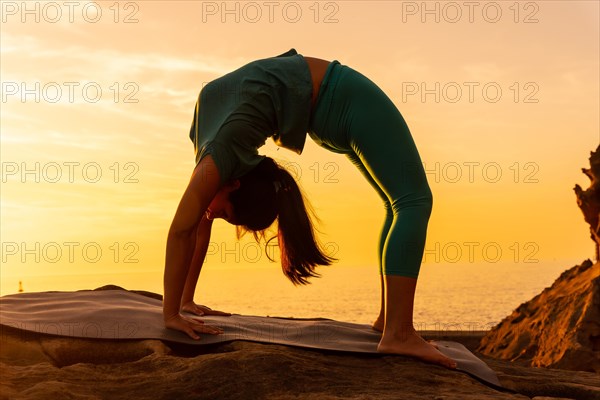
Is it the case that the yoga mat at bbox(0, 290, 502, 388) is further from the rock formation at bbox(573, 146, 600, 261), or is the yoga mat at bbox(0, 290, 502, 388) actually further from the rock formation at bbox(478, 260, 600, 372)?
the rock formation at bbox(573, 146, 600, 261)

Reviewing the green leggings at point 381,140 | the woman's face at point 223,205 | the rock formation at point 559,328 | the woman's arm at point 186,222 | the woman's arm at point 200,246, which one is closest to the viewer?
the woman's arm at point 186,222

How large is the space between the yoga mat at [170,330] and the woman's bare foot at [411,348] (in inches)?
2.3

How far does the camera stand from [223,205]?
3.08m

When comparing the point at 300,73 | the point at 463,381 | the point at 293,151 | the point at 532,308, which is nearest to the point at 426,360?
the point at 463,381

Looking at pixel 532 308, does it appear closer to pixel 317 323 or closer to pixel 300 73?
pixel 317 323

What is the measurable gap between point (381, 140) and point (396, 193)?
232 mm

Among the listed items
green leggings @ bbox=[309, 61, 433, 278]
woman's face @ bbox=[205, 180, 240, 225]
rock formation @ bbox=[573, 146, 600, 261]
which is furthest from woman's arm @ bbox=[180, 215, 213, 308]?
rock formation @ bbox=[573, 146, 600, 261]

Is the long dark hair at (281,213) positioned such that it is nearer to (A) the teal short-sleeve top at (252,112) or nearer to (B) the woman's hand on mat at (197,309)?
(A) the teal short-sleeve top at (252,112)

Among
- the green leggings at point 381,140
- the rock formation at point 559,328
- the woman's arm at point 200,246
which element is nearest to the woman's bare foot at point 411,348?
the green leggings at point 381,140

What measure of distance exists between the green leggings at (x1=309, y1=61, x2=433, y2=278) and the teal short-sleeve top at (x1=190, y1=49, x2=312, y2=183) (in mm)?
104

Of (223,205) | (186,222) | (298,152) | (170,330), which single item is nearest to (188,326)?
(170,330)

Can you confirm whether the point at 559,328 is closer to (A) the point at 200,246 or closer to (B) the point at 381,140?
(B) the point at 381,140

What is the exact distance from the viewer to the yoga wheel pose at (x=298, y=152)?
8.87 ft

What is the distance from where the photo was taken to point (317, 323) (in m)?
3.27
